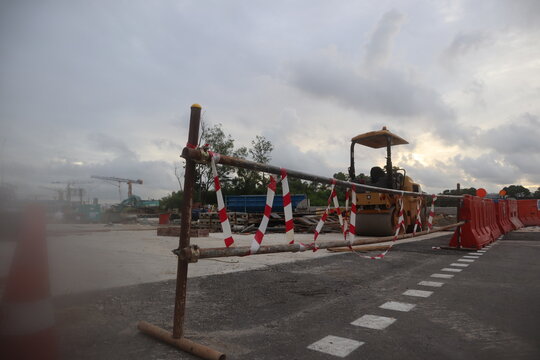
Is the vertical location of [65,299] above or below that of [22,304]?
below

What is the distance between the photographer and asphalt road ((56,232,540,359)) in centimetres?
262

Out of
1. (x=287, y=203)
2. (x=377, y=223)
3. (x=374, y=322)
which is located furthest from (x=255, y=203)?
(x=374, y=322)

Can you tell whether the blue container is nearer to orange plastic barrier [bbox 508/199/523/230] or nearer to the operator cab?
the operator cab

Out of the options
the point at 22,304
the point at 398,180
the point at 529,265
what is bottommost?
the point at 529,265

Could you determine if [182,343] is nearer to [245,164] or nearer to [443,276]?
[245,164]

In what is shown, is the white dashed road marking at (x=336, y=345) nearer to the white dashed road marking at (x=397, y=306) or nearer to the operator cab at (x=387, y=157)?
the white dashed road marking at (x=397, y=306)

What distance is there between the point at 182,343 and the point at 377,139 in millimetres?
10604

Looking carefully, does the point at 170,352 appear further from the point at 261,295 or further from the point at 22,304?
the point at 261,295

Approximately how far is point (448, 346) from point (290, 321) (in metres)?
1.37

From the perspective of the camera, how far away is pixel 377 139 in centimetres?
1188

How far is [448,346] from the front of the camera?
271 cm

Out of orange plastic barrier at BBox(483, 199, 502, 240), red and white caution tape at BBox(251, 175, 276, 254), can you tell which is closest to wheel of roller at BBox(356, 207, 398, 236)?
orange plastic barrier at BBox(483, 199, 502, 240)

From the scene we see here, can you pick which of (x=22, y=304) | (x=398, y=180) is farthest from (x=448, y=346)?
(x=398, y=180)

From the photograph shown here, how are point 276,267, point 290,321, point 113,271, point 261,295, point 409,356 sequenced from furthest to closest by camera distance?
point 276,267 → point 113,271 → point 261,295 → point 290,321 → point 409,356
